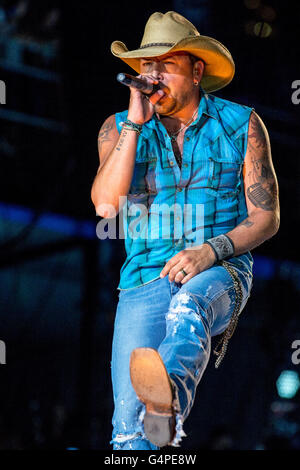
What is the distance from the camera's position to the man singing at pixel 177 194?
2803 millimetres

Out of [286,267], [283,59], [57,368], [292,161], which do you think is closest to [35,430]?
[57,368]

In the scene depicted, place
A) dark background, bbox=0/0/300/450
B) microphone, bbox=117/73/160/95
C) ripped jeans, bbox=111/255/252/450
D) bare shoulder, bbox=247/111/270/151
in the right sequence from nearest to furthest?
ripped jeans, bbox=111/255/252/450 → microphone, bbox=117/73/160/95 → bare shoulder, bbox=247/111/270/151 → dark background, bbox=0/0/300/450

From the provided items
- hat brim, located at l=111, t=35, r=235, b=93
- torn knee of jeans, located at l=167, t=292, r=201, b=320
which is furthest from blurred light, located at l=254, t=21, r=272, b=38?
torn knee of jeans, located at l=167, t=292, r=201, b=320

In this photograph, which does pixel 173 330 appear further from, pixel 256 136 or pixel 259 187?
pixel 256 136

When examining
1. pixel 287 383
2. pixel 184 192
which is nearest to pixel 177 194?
pixel 184 192

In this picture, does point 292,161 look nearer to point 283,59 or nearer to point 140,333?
point 283,59

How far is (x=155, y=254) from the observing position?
305 centimetres

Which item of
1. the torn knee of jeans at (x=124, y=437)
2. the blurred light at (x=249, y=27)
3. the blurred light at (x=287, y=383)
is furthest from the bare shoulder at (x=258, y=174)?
the blurred light at (x=287, y=383)

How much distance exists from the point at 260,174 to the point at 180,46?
669 millimetres

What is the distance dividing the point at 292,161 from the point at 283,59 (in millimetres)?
1005

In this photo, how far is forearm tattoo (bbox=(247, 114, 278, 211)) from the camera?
10.1 feet

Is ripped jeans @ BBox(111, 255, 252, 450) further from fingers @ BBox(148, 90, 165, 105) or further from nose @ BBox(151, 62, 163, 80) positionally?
nose @ BBox(151, 62, 163, 80)

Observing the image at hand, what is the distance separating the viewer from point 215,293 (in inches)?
104

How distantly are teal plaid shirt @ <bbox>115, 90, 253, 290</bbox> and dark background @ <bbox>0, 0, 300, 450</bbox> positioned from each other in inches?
82.6
